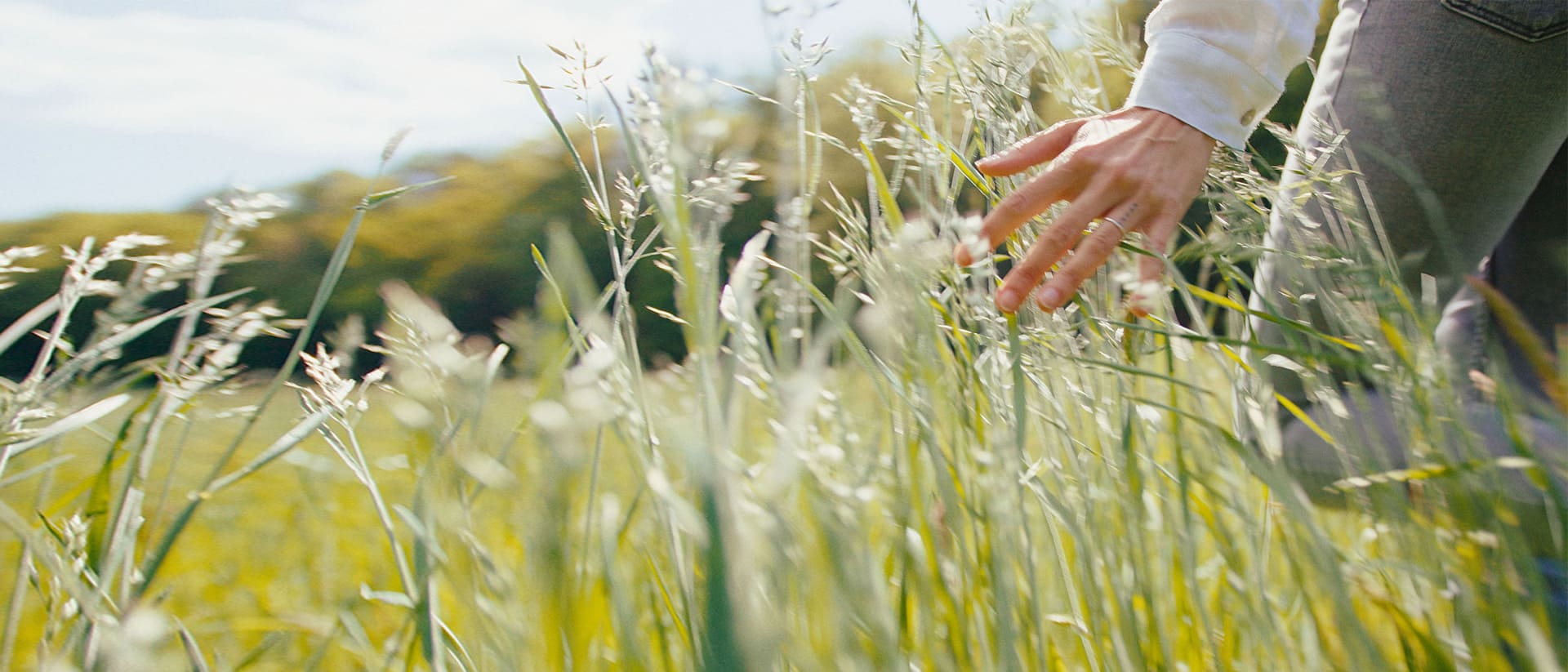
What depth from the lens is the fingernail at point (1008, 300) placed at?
0.57 metres

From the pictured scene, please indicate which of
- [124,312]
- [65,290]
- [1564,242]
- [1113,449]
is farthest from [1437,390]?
[1564,242]

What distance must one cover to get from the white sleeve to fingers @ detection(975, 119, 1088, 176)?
0.09 meters

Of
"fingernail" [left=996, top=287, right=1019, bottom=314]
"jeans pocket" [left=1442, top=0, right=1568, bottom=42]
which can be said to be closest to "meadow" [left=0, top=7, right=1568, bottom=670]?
"fingernail" [left=996, top=287, right=1019, bottom=314]

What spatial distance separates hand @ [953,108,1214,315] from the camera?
622mm

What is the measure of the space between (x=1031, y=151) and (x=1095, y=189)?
6cm

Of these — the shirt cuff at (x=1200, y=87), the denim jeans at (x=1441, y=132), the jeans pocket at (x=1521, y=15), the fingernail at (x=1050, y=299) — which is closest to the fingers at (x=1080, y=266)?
the fingernail at (x=1050, y=299)

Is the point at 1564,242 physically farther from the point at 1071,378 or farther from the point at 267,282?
the point at 267,282

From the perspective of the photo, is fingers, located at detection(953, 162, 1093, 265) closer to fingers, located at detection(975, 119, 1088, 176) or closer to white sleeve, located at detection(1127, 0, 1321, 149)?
fingers, located at detection(975, 119, 1088, 176)

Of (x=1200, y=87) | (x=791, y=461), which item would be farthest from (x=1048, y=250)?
(x=791, y=461)

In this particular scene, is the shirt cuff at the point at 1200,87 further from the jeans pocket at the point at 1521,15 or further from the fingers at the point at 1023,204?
the jeans pocket at the point at 1521,15

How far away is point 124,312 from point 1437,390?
73 cm

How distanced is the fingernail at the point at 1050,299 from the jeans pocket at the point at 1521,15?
684 millimetres

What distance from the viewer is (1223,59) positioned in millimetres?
757

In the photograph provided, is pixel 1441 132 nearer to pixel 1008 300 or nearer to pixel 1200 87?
pixel 1200 87
